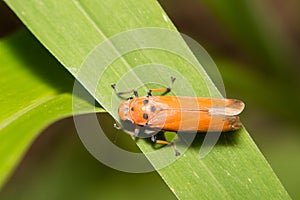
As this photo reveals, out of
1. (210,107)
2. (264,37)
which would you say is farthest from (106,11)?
(264,37)

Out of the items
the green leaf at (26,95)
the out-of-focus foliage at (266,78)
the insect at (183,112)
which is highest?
the green leaf at (26,95)

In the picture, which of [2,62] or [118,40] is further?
[2,62]

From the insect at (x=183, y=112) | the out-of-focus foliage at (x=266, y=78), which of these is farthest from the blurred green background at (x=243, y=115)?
the insect at (x=183, y=112)

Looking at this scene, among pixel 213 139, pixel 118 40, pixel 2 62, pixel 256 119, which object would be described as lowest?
pixel 256 119

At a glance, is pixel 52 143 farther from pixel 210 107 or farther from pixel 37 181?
pixel 210 107

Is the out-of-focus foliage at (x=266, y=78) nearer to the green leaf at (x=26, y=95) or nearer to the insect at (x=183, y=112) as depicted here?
the insect at (x=183, y=112)

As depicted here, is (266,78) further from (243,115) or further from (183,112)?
(183,112)
